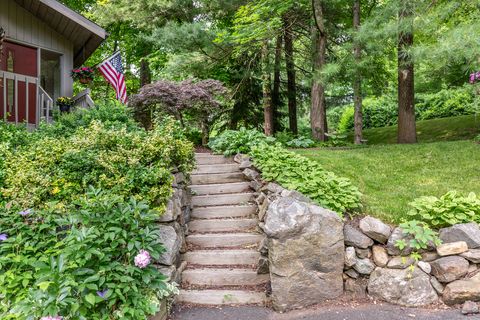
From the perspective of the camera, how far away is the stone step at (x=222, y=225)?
5129 mm

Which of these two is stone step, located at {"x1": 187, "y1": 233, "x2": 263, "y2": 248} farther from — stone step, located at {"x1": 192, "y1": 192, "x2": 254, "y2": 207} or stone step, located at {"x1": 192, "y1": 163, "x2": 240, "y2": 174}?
stone step, located at {"x1": 192, "y1": 163, "x2": 240, "y2": 174}

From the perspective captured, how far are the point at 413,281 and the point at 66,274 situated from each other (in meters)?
3.25

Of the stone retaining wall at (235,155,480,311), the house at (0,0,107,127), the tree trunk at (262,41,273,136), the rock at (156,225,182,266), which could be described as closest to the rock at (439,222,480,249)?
the stone retaining wall at (235,155,480,311)

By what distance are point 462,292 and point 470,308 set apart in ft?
0.56

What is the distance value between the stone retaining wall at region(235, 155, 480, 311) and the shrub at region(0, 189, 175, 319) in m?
1.21

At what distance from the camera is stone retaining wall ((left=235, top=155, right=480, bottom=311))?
382cm

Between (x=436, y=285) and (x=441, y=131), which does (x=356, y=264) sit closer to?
(x=436, y=285)

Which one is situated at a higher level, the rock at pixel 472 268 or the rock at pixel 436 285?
the rock at pixel 472 268

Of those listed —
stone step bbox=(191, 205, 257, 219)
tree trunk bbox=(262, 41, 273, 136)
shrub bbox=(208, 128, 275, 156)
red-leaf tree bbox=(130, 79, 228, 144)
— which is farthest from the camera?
tree trunk bbox=(262, 41, 273, 136)

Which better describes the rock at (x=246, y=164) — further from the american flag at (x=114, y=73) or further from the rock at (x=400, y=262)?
the american flag at (x=114, y=73)

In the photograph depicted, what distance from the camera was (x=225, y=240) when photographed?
485cm

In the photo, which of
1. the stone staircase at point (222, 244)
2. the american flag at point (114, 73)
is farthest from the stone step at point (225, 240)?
the american flag at point (114, 73)

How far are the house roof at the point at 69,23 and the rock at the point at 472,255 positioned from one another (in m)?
8.46

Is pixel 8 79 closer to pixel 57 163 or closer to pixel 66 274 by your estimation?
pixel 57 163
